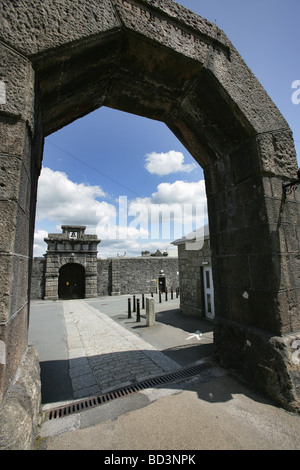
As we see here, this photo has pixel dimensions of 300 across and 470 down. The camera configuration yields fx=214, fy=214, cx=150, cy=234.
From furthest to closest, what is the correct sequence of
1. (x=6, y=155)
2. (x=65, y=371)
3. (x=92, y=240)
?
(x=92, y=240)
(x=65, y=371)
(x=6, y=155)

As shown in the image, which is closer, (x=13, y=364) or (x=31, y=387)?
(x=13, y=364)

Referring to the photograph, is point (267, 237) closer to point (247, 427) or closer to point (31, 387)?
point (247, 427)

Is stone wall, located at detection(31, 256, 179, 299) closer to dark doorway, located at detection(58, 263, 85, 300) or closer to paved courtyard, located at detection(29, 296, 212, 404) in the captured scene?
dark doorway, located at detection(58, 263, 85, 300)

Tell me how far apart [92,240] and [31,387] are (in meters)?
15.4

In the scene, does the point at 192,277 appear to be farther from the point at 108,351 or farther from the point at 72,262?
the point at 72,262

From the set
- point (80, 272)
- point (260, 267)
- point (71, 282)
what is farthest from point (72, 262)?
point (260, 267)

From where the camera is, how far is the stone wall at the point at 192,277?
8109 mm

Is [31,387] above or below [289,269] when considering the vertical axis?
below

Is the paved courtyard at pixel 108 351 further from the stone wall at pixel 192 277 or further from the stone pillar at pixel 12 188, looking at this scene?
the stone pillar at pixel 12 188

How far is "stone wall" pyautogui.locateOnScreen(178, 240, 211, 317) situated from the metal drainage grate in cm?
498

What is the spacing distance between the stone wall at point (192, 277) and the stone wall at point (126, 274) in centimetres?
947

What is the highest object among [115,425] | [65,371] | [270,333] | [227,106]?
[227,106]
